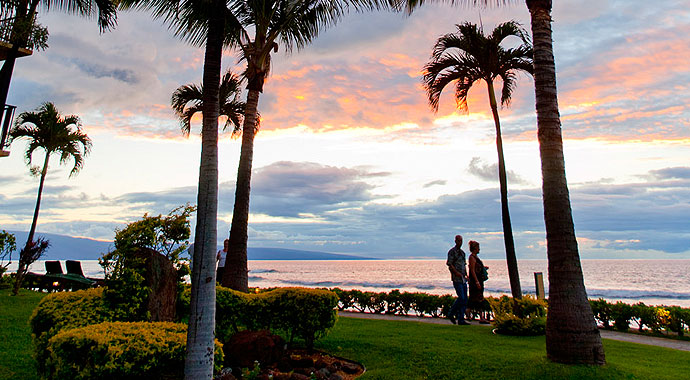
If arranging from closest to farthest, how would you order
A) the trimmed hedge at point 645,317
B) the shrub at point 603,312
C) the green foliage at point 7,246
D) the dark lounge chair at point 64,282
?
the trimmed hedge at point 645,317 → the shrub at point 603,312 → the green foliage at point 7,246 → the dark lounge chair at point 64,282

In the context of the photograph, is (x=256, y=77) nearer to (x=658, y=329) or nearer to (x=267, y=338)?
(x=267, y=338)

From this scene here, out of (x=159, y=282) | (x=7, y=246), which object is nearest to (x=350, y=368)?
(x=159, y=282)

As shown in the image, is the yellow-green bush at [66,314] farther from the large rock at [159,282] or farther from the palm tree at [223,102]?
the palm tree at [223,102]

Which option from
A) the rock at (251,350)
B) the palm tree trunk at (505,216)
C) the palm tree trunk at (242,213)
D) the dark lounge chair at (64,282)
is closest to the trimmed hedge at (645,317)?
the palm tree trunk at (505,216)

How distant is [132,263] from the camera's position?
5805 mm

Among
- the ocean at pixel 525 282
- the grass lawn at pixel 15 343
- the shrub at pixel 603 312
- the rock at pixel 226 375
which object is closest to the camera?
the rock at pixel 226 375

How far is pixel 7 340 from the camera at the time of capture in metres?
7.86

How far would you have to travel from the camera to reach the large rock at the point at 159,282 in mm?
5914

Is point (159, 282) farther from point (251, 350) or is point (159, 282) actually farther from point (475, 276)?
point (475, 276)

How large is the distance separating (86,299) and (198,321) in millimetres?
2808

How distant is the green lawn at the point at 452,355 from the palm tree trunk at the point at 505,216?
190cm

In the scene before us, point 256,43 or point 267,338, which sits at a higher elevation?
point 256,43

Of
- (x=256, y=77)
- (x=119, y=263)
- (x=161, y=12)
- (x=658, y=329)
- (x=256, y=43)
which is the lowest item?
(x=658, y=329)

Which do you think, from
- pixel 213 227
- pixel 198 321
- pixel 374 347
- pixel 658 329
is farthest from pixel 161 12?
pixel 658 329
